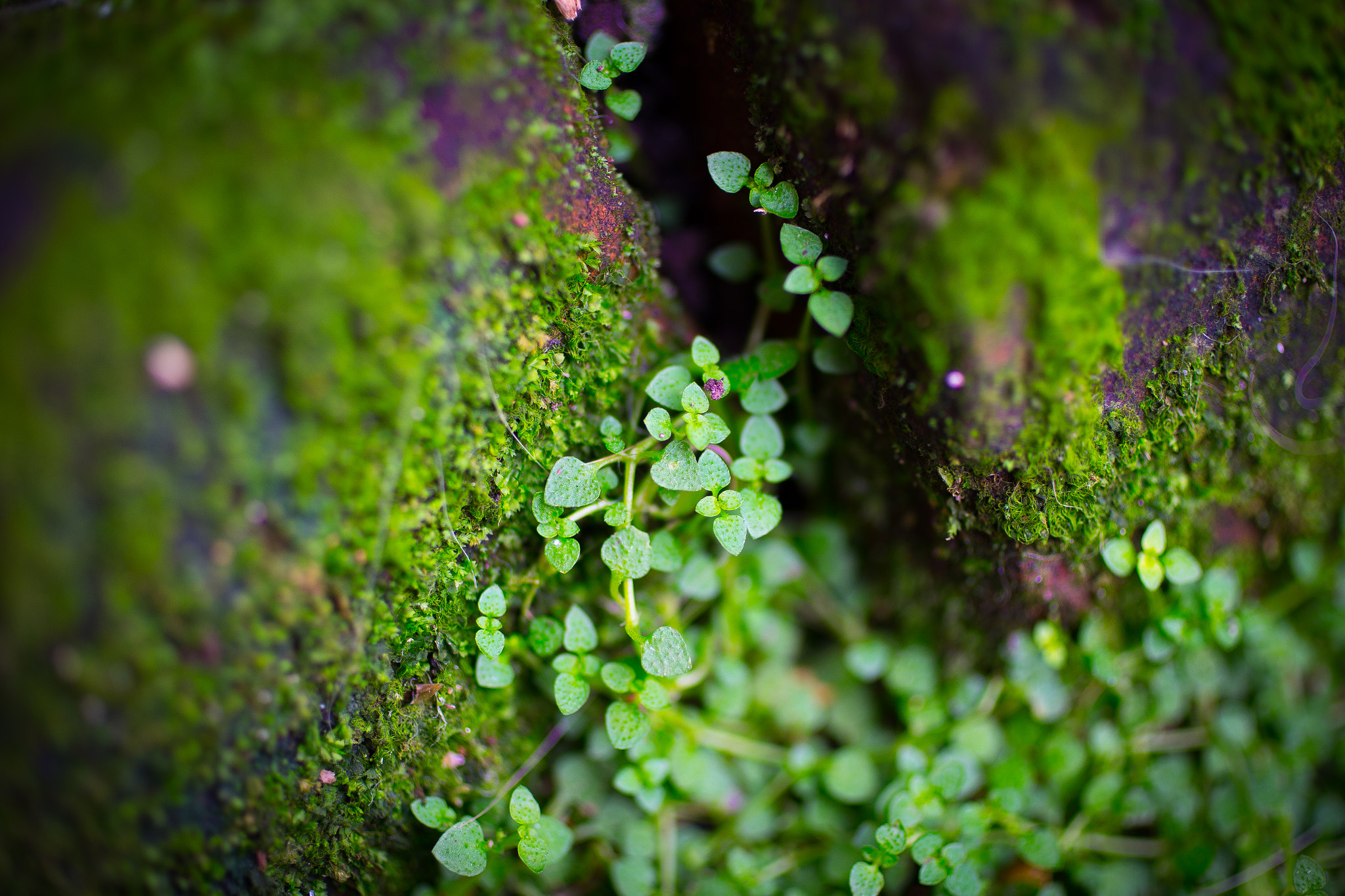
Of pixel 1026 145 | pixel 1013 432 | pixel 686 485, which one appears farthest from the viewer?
pixel 686 485

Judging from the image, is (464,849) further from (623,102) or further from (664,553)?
(623,102)

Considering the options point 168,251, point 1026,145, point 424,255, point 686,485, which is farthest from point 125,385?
point 1026,145

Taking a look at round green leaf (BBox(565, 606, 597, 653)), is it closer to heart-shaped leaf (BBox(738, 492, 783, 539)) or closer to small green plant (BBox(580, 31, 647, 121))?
heart-shaped leaf (BBox(738, 492, 783, 539))

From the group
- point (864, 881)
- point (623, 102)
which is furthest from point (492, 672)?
point (623, 102)

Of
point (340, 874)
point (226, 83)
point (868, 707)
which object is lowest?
point (868, 707)

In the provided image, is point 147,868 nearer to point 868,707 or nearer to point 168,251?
point 168,251

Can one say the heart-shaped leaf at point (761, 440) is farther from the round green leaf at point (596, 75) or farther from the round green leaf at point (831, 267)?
the round green leaf at point (596, 75)

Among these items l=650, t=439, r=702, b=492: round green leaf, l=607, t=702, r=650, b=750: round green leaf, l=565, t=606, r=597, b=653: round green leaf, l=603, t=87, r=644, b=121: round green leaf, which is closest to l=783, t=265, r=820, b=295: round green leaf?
l=650, t=439, r=702, b=492: round green leaf
